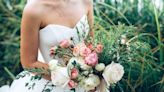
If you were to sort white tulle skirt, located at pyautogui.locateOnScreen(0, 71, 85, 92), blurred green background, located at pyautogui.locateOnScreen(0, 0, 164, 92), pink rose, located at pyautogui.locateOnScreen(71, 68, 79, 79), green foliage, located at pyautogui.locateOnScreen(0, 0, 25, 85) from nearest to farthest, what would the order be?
pink rose, located at pyautogui.locateOnScreen(71, 68, 79, 79) → white tulle skirt, located at pyautogui.locateOnScreen(0, 71, 85, 92) → blurred green background, located at pyautogui.locateOnScreen(0, 0, 164, 92) → green foliage, located at pyautogui.locateOnScreen(0, 0, 25, 85)

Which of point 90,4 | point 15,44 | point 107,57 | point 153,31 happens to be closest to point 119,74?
point 107,57

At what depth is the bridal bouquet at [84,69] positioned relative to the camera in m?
1.79

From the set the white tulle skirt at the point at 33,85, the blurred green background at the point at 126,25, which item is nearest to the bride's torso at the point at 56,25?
the white tulle skirt at the point at 33,85

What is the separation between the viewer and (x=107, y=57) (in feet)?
6.04

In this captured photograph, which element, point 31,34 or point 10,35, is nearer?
point 31,34

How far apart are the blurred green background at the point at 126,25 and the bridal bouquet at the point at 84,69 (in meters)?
0.93

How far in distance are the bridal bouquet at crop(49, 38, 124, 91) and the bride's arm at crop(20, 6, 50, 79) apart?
22 cm

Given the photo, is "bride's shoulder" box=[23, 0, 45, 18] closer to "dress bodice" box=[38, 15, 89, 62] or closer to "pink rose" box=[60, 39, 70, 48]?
"dress bodice" box=[38, 15, 89, 62]

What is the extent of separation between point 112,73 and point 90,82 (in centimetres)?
9

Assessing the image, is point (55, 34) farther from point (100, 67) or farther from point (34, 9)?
point (100, 67)

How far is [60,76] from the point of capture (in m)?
1.80

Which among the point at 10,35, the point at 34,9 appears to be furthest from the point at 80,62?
the point at 10,35

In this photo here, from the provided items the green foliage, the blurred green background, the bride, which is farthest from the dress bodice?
the green foliage

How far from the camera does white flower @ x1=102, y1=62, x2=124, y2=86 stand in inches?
70.3
